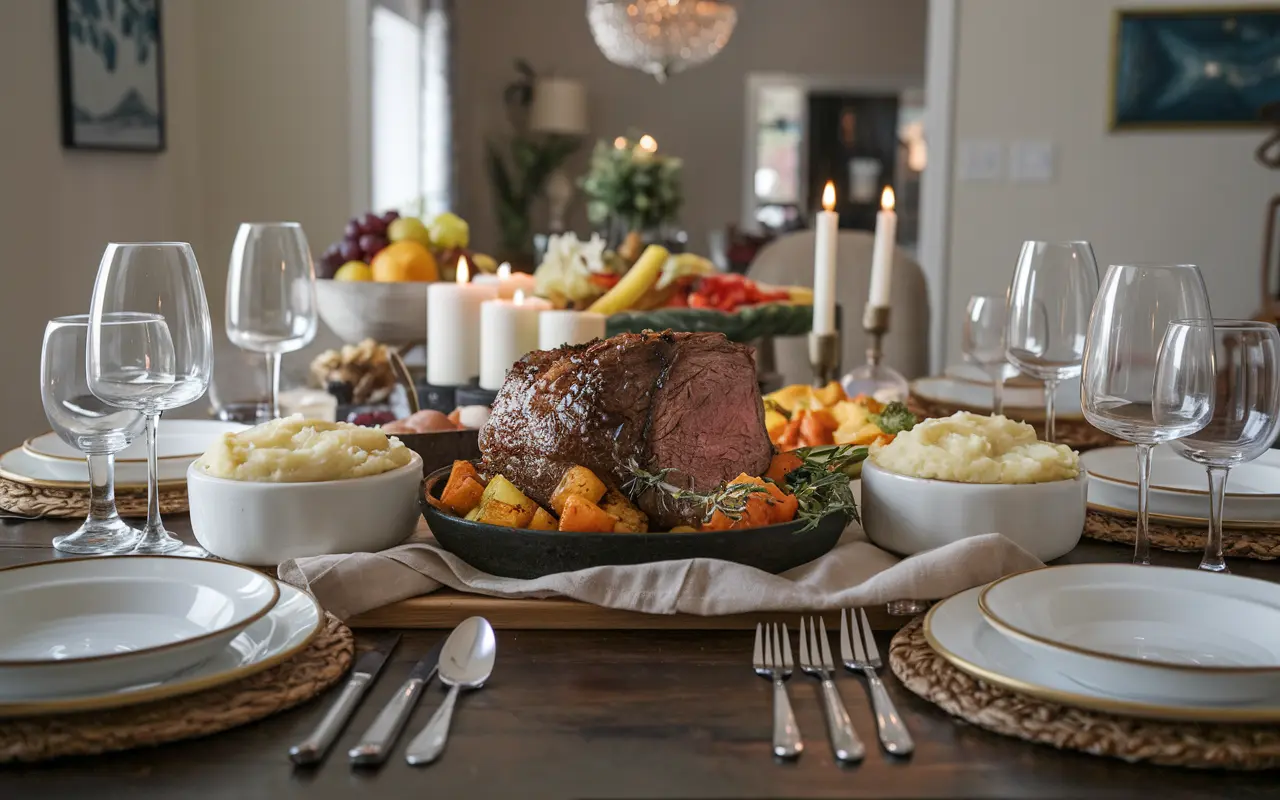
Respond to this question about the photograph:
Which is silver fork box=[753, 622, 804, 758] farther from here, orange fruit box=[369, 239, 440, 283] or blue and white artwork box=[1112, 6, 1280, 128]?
blue and white artwork box=[1112, 6, 1280, 128]

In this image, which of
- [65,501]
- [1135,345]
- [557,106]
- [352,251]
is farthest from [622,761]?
[557,106]

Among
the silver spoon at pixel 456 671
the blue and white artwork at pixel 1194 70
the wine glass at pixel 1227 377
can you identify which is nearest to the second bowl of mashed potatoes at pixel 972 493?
the wine glass at pixel 1227 377

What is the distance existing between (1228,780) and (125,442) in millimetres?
1116

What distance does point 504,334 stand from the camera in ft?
6.00

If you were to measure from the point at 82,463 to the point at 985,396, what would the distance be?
1.46 metres

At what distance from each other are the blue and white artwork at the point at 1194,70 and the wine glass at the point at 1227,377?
4.19 m

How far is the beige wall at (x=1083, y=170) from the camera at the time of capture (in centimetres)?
483

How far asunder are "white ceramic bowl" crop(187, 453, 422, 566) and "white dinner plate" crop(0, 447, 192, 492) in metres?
0.38

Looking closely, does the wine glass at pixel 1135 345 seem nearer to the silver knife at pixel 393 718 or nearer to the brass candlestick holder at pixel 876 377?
the silver knife at pixel 393 718

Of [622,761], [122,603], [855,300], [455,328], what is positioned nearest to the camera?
[622,761]

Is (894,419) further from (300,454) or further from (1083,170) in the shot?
(1083,170)

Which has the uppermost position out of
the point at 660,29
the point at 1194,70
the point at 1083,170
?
the point at 660,29

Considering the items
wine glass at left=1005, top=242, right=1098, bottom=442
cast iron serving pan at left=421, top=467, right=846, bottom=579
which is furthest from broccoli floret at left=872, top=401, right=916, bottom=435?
cast iron serving pan at left=421, top=467, right=846, bottom=579

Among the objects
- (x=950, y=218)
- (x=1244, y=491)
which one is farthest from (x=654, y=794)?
(x=950, y=218)
